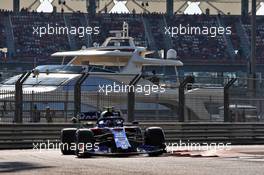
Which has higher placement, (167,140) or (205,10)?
(205,10)

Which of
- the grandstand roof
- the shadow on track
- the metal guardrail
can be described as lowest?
the shadow on track

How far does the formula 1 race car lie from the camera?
1634cm

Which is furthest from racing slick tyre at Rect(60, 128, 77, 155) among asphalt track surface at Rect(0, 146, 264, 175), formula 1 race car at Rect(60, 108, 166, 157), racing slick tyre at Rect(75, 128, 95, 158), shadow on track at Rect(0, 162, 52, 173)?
shadow on track at Rect(0, 162, 52, 173)

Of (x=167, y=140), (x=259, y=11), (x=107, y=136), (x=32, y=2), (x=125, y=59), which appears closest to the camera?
(x=107, y=136)

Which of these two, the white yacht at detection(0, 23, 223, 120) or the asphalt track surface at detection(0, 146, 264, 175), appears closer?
the asphalt track surface at detection(0, 146, 264, 175)

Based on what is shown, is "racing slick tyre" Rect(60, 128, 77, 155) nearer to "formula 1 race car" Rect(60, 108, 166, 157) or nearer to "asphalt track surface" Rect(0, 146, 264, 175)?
"formula 1 race car" Rect(60, 108, 166, 157)

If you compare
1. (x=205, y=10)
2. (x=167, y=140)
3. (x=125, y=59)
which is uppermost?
(x=205, y=10)

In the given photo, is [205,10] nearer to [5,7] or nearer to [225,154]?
[5,7]

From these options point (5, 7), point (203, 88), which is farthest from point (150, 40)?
point (203, 88)

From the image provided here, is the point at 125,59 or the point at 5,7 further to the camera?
the point at 5,7

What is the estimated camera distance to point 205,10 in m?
76.1

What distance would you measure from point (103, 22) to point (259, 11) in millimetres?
20168

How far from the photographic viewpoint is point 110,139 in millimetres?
16594

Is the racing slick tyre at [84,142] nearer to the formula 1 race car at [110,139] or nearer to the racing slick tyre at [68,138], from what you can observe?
the formula 1 race car at [110,139]
